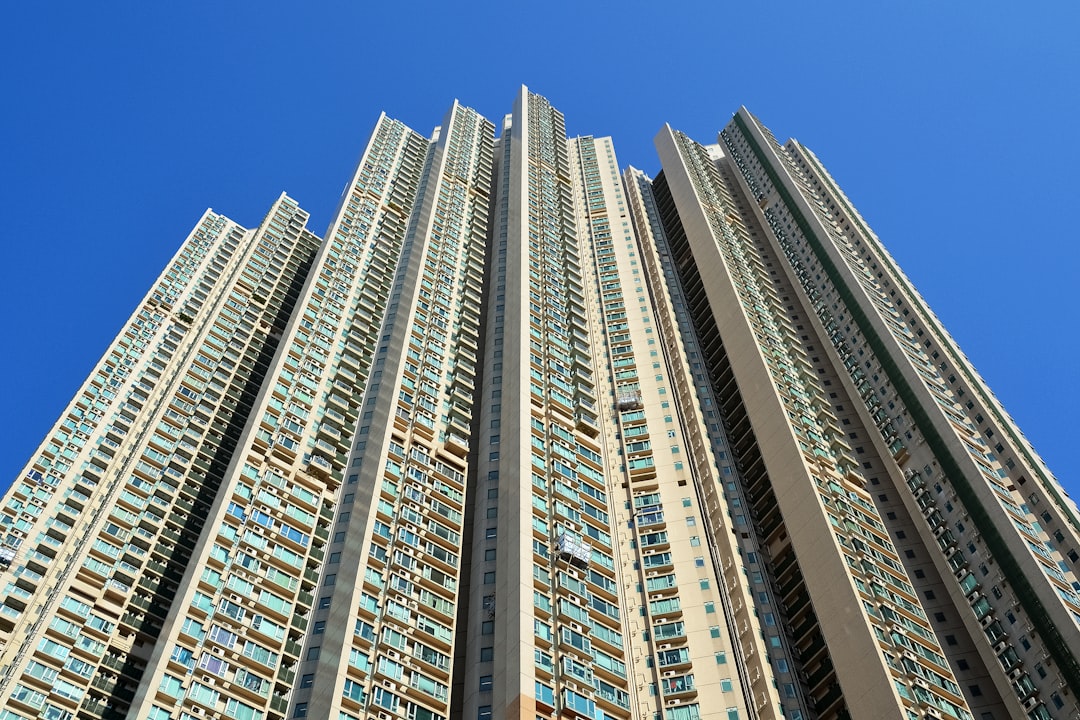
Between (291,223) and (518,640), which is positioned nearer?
(518,640)

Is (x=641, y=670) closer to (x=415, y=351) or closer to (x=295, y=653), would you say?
(x=295, y=653)

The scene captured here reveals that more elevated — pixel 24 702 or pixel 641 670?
pixel 641 670

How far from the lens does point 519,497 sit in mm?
42906

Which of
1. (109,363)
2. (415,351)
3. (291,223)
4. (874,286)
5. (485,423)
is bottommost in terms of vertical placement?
(485,423)

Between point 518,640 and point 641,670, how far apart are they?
6425 millimetres

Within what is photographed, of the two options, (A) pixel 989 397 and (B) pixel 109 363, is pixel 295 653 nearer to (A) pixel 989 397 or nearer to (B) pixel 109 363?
(B) pixel 109 363

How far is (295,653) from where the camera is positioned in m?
37.0

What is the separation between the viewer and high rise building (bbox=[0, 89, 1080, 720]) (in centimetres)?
3716

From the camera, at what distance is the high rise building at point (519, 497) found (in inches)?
1463

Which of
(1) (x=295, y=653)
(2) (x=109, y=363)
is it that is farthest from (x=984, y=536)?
(2) (x=109, y=363)

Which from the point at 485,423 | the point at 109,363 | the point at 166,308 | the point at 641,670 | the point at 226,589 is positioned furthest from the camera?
the point at 166,308

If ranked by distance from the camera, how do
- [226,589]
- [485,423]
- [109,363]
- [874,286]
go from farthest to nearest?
[874,286] < [109,363] < [485,423] < [226,589]

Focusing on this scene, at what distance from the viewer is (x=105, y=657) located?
1524 inches

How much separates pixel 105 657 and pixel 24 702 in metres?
4.25
